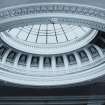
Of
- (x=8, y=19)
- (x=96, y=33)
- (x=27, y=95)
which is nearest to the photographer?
(x=8, y=19)

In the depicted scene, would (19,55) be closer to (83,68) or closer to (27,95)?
(27,95)

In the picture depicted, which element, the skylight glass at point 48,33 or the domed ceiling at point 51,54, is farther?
the skylight glass at point 48,33

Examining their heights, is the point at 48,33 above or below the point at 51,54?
above

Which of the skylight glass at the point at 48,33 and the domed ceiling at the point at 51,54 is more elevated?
the skylight glass at the point at 48,33

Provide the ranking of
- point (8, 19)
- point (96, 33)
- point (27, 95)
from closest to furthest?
point (8, 19) → point (96, 33) → point (27, 95)

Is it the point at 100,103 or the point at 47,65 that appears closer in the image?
the point at 100,103

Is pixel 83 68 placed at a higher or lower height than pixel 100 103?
higher

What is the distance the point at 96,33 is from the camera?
19406 millimetres

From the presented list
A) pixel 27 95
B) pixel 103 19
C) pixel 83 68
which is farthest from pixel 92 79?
pixel 103 19

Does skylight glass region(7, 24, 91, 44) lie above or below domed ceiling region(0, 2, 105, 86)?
above

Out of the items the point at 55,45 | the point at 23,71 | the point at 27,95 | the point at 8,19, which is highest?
the point at 55,45

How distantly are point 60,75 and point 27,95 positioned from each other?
8.12 feet

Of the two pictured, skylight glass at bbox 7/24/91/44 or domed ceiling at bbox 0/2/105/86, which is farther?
skylight glass at bbox 7/24/91/44

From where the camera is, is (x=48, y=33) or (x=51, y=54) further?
(x=48, y=33)
